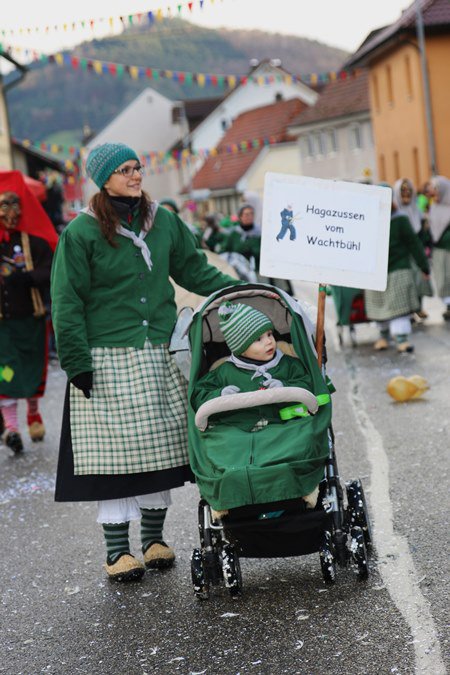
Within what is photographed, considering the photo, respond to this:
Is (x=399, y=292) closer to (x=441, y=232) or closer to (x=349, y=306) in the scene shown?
(x=349, y=306)

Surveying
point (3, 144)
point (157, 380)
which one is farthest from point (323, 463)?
point (3, 144)

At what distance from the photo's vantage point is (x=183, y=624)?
17.0 feet

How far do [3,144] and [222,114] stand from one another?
4878 centimetres

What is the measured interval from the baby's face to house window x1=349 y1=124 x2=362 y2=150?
59.2 m

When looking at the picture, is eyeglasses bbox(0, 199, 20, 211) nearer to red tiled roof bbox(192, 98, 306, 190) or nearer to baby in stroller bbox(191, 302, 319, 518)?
baby in stroller bbox(191, 302, 319, 518)

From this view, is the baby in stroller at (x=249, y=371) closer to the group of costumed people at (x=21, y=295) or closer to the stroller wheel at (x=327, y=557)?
the stroller wheel at (x=327, y=557)

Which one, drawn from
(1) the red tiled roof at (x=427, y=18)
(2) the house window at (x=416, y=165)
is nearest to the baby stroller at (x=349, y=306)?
(1) the red tiled roof at (x=427, y=18)

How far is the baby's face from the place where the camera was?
219 inches

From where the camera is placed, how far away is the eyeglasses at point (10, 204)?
1003 cm

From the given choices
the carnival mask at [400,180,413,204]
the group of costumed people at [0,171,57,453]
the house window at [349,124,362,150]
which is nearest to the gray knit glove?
the group of costumed people at [0,171,57,453]

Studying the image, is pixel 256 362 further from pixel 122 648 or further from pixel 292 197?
pixel 122 648

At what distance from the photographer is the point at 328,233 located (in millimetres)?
5836

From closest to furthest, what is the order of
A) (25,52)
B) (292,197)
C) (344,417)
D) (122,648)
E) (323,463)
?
1. (122,648)
2. (323,463)
3. (292,197)
4. (344,417)
5. (25,52)

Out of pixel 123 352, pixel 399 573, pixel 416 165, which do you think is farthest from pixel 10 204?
pixel 416 165
